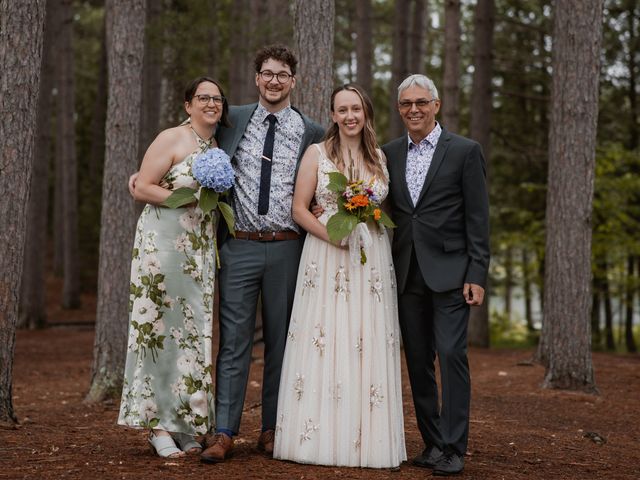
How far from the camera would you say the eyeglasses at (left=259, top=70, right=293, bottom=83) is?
18.5ft

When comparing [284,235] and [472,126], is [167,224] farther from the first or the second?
[472,126]

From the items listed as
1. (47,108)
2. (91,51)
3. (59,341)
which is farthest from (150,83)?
(91,51)

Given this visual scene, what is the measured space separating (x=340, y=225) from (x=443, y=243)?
2.39ft

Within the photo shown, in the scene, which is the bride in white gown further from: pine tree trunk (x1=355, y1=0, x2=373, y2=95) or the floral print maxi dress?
pine tree trunk (x1=355, y1=0, x2=373, y2=95)

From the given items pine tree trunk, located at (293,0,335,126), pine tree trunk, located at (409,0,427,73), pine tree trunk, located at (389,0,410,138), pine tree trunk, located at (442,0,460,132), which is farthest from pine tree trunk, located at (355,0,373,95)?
pine tree trunk, located at (293,0,335,126)

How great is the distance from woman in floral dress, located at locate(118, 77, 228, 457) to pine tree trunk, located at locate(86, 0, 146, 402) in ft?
10.8

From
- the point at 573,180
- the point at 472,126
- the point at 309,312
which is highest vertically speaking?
the point at 472,126

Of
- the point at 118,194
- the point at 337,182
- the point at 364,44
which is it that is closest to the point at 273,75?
the point at 337,182

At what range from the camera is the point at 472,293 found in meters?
5.40

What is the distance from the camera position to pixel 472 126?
52.2 feet

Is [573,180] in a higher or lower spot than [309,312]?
higher

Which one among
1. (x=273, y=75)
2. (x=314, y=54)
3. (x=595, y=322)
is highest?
(x=314, y=54)

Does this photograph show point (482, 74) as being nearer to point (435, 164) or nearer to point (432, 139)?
point (432, 139)

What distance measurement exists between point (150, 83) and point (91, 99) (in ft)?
44.6
